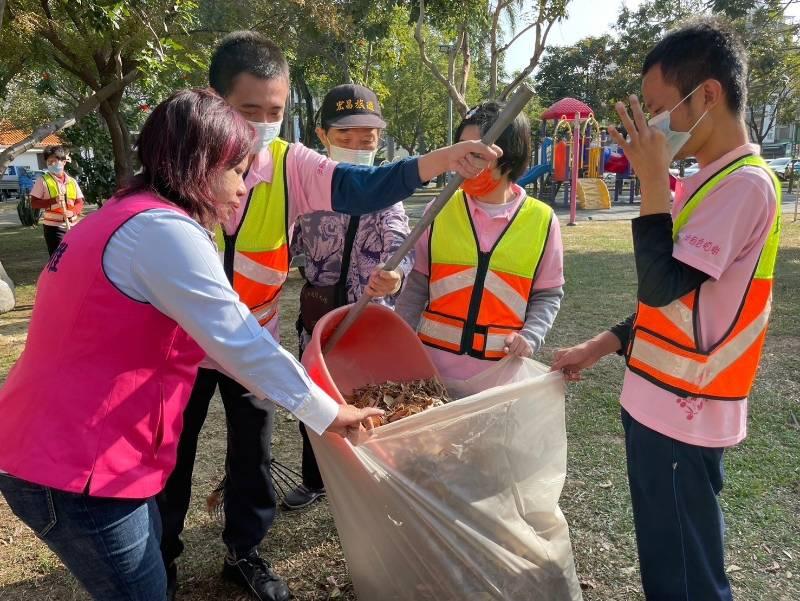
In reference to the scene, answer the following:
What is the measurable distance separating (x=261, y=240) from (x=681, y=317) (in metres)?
1.17

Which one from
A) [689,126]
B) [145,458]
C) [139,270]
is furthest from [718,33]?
[145,458]

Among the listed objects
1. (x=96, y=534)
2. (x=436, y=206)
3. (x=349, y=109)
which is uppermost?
(x=349, y=109)

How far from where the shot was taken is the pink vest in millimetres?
1156

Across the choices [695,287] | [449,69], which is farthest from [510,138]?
[449,69]

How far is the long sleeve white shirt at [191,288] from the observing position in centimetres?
114

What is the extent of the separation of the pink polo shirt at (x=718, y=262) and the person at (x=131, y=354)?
786 millimetres

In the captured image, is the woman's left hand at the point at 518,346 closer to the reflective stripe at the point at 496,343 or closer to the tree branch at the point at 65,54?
the reflective stripe at the point at 496,343

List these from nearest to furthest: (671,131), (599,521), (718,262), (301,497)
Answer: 1. (718,262)
2. (671,131)
3. (599,521)
4. (301,497)

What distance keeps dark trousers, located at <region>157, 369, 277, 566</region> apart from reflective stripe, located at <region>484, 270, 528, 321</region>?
832 millimetres

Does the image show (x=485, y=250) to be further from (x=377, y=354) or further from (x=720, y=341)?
(x=720, y=341)

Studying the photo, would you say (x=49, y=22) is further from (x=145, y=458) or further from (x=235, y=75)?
(x=145, y=458)

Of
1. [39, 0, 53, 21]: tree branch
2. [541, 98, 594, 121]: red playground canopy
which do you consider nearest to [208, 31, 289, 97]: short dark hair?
[39, 0, 53, 21]: tree branch

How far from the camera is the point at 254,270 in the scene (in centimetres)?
189

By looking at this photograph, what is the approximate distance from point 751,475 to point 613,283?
4.15m
